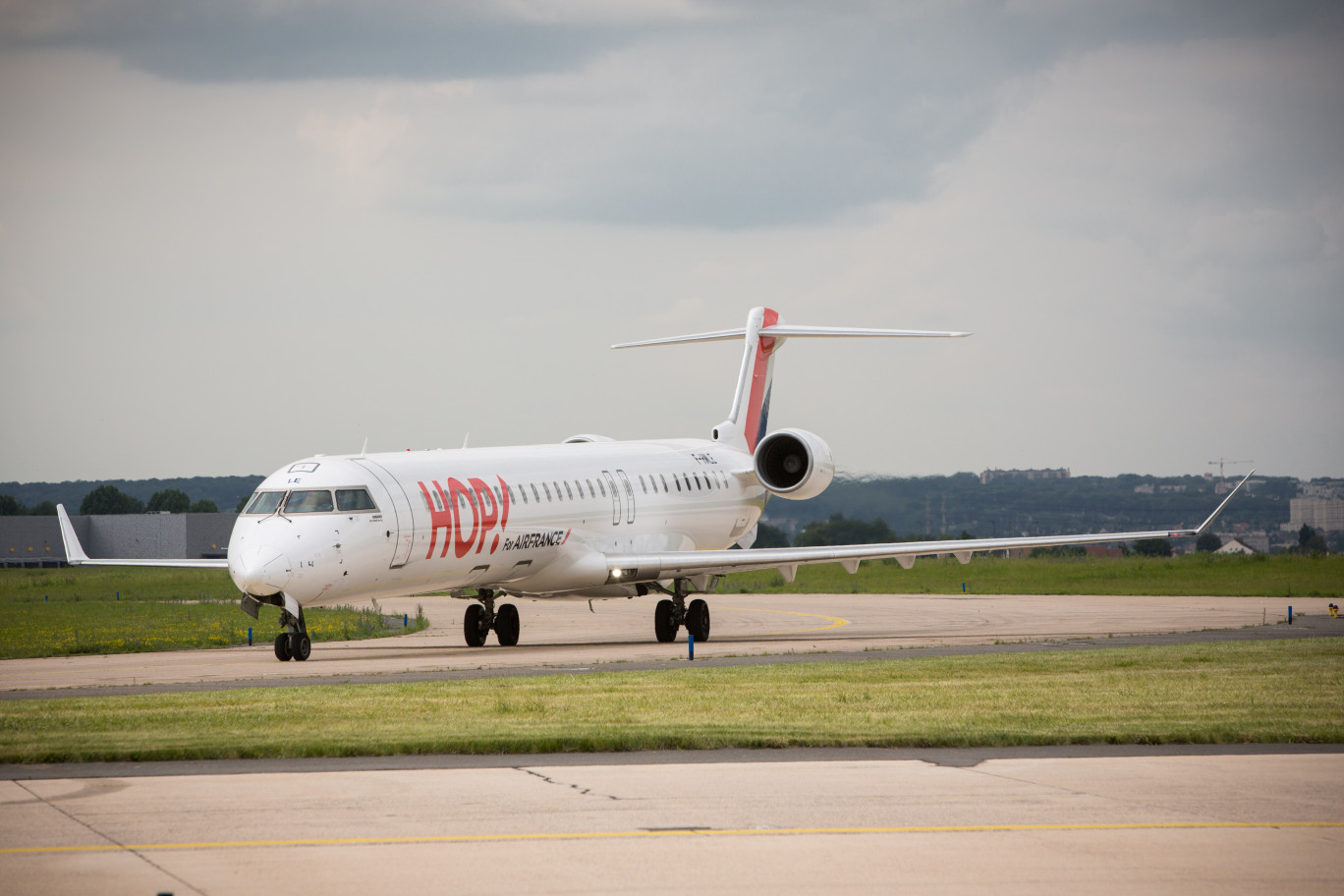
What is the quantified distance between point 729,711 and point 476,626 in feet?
49.0

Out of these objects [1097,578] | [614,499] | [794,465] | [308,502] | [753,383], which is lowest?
[1097,578]

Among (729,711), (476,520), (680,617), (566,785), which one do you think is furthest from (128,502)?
(566,785)

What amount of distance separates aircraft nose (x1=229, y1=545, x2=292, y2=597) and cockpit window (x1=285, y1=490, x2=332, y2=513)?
1.01 metres

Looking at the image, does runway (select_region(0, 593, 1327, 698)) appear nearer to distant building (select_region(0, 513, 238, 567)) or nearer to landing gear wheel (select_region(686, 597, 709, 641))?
landing gear wheel (select_region(686, 597, 709, 641))

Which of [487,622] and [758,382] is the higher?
[758,382]

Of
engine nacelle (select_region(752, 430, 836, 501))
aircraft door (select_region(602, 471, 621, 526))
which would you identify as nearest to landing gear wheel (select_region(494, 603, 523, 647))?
aircraft door (select_region(602, 471, 621, 526))

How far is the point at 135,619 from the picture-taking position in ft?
128

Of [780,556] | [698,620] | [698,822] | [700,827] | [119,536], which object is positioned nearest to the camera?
[700,827]

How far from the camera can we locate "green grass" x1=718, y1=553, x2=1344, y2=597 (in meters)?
49.0

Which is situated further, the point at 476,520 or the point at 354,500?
the point at 476,520

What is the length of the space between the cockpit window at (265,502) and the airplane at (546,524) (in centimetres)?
2

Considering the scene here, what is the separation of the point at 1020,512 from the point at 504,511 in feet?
217

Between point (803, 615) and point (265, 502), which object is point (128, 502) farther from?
point (265, 502)

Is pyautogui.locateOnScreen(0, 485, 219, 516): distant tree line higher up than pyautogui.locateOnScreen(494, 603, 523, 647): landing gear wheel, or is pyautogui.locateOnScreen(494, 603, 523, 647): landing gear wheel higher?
pyautogui.locateOnScreen(0, 485, 219, 516): distant tree line
